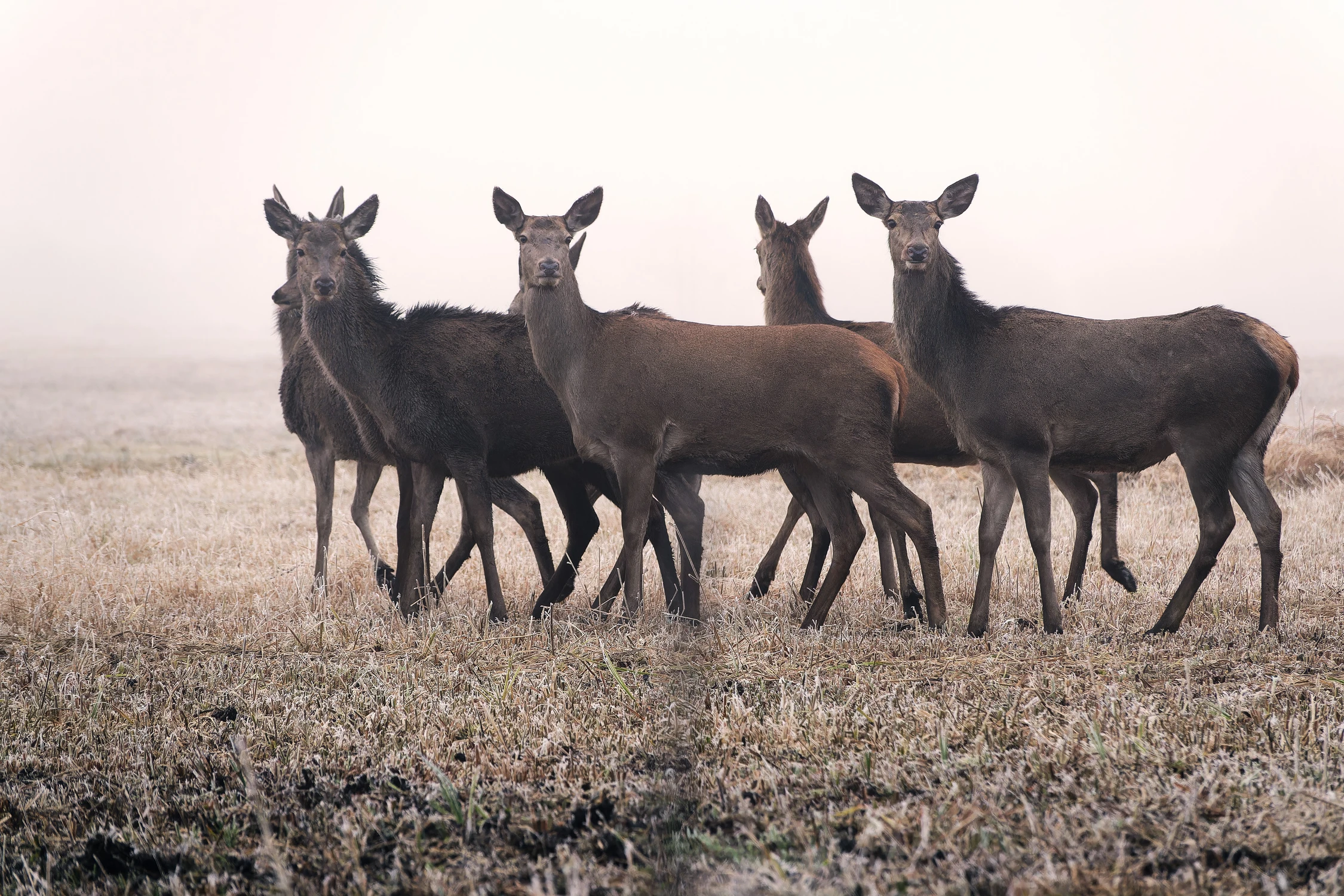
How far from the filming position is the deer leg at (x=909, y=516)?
20.4 feet

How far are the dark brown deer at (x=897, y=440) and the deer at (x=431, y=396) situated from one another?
141 centimetres

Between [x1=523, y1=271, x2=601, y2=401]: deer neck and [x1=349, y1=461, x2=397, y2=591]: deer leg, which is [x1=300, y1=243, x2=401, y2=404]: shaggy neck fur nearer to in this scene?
[x1=523, y1=271, x2=601, y2=401]: deer neck

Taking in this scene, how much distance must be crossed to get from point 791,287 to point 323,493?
14.0 feet

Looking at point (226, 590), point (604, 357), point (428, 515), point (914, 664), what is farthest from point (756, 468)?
point (226, 590)

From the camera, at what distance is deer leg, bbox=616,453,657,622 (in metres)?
6.36

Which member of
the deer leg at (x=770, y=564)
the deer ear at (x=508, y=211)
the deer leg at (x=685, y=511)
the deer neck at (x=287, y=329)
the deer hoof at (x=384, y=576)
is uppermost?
the deer ear at (x=508, y=211)

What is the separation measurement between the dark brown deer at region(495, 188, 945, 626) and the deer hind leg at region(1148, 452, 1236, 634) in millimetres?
1315

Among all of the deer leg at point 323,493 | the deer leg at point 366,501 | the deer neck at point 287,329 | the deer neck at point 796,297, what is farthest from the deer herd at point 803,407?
the deer neck at point 287,329

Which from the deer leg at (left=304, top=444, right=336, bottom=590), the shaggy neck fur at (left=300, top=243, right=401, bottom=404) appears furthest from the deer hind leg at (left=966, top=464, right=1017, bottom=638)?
the deer leg at (left=304, top=444, right=336, bottom=590)

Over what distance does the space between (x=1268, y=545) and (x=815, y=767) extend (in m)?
3.98

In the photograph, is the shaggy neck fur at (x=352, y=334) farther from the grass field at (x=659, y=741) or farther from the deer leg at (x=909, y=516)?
the deer leg at (x=909, y=516)

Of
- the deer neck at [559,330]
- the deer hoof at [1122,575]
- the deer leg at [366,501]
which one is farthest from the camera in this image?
the deer leg at [366,501]

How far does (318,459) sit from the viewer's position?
9.38 meters

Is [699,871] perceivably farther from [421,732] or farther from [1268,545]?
[1268,545]
